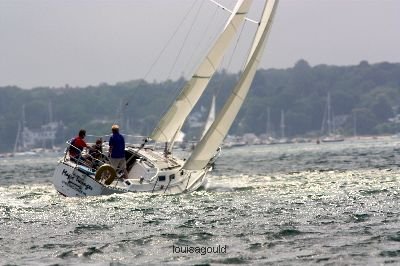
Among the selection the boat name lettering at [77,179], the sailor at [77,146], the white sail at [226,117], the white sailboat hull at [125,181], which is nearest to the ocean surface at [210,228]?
the white sailboat hull at [125,181]

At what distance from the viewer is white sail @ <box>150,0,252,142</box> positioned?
119 feet

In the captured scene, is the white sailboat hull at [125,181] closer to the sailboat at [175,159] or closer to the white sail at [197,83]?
the sailboat at [175,159]

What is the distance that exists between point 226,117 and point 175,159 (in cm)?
341

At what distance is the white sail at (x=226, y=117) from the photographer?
32219mm

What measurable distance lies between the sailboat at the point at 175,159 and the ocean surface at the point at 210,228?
26.6 inches

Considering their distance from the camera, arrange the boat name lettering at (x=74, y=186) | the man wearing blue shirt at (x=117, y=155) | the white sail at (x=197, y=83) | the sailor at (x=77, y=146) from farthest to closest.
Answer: the white sail at (x=197, y=83) < the sailor at (x=77, y=146) < the man wearing blue shirt at (x=117, y=155) < the boat name lettering at (x=74, y=186)

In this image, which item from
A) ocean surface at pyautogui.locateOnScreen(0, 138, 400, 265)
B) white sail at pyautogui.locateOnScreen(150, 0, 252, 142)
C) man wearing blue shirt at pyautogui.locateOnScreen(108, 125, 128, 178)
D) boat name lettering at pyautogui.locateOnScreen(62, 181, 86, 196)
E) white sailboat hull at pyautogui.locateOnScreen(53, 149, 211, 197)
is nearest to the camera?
ocean surface at pyautogui.locateOnScreen(0, 138, 400, 265)

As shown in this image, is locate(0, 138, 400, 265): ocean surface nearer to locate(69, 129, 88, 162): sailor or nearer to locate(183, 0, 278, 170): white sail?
locate(183, 0, 278, 170): white sail

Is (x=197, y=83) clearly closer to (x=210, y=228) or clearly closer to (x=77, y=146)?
(x=77, y=146)

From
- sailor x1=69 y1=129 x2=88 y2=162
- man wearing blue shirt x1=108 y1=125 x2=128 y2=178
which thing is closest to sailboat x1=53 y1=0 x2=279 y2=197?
sailor x1=69 y1=129 x2=88 y2=162

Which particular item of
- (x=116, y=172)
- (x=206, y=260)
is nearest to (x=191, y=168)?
(x=116, y=172)

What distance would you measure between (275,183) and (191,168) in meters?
6.55

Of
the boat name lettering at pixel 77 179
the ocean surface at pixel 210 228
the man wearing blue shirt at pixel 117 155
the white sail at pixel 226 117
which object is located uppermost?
the white sail at pixel 226 117

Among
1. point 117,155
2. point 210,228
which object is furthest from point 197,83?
point 210,228
